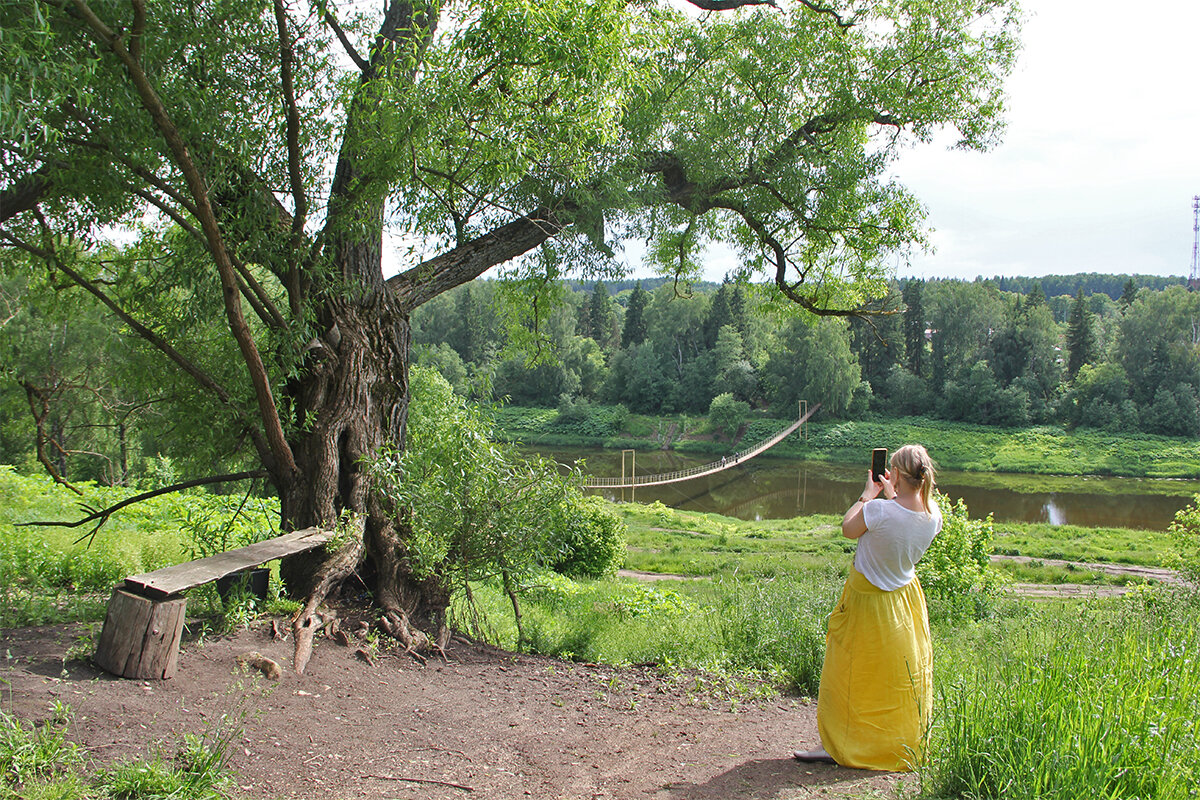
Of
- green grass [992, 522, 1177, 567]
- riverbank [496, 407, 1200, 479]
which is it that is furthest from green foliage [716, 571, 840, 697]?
riverbank [496, 407, 1200, 479]

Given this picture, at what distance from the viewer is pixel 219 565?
3.63 metres

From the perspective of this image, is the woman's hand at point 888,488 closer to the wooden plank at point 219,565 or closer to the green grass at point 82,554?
the wooden plank at point 219,565

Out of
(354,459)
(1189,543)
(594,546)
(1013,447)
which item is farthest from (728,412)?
(354,459)

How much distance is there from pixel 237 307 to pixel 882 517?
10.5ft

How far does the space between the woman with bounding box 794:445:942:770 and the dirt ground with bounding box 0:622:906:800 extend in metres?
0.14

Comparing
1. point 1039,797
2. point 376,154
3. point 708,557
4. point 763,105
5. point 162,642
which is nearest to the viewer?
point 1039,797

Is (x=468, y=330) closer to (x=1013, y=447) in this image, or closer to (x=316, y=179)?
(x=1013, y=447)

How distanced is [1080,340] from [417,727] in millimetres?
59155

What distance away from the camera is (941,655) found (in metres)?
4.77

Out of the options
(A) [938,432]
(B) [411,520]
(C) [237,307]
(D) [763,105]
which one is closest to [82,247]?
(C) [237,307]

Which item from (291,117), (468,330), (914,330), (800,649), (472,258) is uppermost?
(914,330)

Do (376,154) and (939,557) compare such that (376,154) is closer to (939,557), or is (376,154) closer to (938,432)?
(939,557)

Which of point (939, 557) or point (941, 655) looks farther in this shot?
point (939, 557)

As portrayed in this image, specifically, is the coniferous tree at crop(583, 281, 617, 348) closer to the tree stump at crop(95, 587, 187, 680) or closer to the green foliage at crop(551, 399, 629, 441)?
the green foliage at crop(551, 399, 629, 441)
